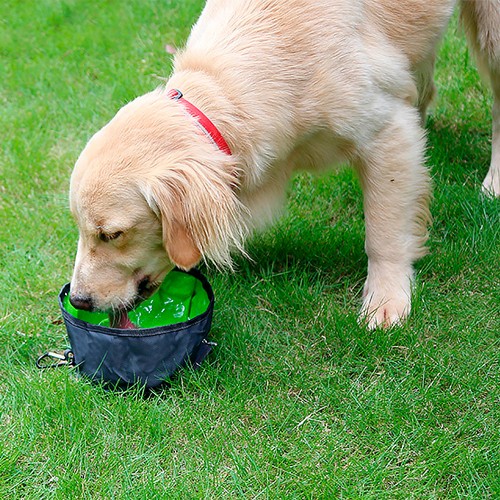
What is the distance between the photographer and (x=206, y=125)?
9.43 ft

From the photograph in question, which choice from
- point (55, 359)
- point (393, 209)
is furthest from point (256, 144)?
point (55, 359)

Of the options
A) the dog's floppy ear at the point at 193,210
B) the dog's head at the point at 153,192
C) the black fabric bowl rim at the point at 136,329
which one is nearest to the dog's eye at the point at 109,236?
the dog's head at the point at 153,192

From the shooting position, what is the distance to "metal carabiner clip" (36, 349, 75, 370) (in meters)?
3.22

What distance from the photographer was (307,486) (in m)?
2.59

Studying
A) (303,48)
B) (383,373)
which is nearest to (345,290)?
(383,373)

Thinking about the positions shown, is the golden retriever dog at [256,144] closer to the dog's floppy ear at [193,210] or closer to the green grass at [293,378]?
the dog's floppy ear at [193,210]

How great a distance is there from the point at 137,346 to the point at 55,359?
614 mm

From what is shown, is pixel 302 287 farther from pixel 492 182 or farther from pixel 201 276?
pixel 492 182

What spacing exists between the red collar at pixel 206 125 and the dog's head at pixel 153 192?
33 millimetres

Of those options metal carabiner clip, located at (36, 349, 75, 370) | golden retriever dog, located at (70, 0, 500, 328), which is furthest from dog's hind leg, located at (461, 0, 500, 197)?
metal carabiner clip, located at (36, 349, 75, 370)

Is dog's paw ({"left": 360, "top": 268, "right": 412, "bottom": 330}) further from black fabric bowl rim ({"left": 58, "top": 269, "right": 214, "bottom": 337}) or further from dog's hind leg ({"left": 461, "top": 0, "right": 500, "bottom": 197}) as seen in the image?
dog's hind leg ({"left": 461, "top": 0, "right": 500, "bottom": 197})

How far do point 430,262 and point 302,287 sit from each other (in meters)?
0.66

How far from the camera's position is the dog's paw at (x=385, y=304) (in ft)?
11.1

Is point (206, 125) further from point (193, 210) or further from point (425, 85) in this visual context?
point (425, 85)
